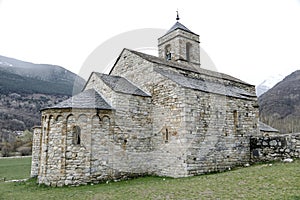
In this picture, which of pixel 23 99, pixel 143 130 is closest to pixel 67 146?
pixel 143 130

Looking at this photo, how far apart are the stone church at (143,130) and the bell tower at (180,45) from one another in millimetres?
6543

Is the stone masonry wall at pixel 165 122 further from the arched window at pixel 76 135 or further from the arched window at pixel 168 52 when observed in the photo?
the arched window at pixel 168 52

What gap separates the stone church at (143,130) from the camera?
11523mm

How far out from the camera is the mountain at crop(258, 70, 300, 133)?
159ft

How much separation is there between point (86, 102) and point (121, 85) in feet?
8.52

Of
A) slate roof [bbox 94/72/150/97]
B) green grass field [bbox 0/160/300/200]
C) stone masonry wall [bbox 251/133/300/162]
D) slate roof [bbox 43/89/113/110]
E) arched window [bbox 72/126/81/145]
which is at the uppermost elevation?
slate roof [bbox 94/72/150/97]

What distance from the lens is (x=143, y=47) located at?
61.9ft

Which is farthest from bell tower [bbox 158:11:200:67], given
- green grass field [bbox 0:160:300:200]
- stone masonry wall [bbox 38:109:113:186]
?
green grass field [bbox 0:160:300:200]

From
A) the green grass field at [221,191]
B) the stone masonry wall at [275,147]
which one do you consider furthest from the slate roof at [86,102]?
the stone masonry wall at [275,147]

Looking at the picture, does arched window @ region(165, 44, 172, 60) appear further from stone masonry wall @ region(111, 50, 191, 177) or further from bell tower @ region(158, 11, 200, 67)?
stone masonry wall @ region(111, 50, 191, 177)

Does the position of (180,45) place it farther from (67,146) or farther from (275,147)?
(67,146)

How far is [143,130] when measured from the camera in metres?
13.4

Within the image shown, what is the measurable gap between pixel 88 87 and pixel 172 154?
279 inches

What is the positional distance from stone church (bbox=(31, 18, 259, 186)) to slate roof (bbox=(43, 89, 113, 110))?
0.15 feet
